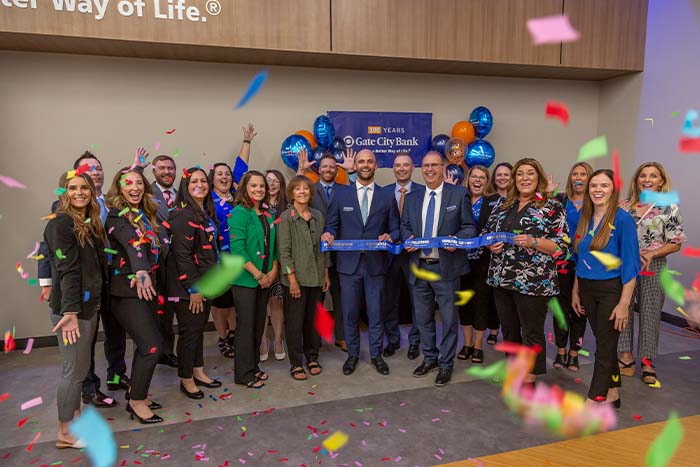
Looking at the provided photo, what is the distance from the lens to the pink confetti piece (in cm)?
331

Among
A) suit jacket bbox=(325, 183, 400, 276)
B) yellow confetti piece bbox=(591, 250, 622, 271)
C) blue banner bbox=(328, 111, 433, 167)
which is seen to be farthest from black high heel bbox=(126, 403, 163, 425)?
blue banner bbox=(328, 111, 433, 167)

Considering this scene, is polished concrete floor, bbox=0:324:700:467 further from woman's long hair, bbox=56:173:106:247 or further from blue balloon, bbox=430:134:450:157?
blue balloon, bbox=430:134:450:157

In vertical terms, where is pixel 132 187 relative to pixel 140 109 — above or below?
below

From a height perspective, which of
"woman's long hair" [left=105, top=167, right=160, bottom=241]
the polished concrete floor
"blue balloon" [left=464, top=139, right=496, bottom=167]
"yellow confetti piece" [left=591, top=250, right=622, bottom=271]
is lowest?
the polished concrete floor

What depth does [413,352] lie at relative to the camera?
164 inches

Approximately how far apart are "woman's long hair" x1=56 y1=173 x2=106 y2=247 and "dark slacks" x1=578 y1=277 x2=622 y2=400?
2959 millimetres

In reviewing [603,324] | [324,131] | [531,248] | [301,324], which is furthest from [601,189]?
[324,131]

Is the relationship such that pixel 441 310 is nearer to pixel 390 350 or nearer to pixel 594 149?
pixel 390 350

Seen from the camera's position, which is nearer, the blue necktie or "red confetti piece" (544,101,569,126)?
the blue necktie

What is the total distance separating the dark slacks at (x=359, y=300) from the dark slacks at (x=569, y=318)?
57.2 inches

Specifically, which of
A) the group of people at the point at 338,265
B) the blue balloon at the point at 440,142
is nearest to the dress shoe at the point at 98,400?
the group of people at the point at 338,265

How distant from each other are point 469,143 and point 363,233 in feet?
7.65

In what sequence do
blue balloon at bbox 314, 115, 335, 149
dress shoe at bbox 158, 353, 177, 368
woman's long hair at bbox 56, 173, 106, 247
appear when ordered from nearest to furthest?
woman's long hair at bbox 56, 173, 106, 247
dress shoe at bbox 158, 353, 177, 368
blue balloon at bbox 314, 115, 335, 149

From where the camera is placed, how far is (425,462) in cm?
262
